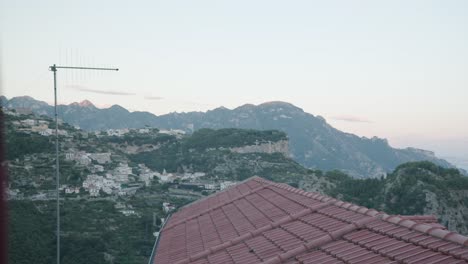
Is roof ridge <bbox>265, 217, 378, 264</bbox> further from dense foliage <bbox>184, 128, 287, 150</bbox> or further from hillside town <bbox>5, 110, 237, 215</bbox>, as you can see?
dense foliage <bbox>184, 128, 287, 150</bbox>

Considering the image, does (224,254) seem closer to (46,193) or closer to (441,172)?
(46,193)

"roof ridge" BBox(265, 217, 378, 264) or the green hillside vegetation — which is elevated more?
"roof ridge" BBox(265, 217, 378, 264)

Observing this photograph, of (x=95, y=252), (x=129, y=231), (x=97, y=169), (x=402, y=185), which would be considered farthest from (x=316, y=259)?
(x=97, y=169)

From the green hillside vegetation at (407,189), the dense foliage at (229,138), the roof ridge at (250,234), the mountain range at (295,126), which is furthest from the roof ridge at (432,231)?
the mountain range at (295,126)

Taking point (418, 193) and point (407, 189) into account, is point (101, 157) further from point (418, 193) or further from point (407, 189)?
point (418, 193)

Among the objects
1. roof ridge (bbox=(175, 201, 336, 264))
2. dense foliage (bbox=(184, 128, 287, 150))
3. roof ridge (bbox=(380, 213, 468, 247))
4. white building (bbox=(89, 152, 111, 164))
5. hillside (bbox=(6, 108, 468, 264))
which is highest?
roof ridge (bbox=(380, 213, 468, 247))

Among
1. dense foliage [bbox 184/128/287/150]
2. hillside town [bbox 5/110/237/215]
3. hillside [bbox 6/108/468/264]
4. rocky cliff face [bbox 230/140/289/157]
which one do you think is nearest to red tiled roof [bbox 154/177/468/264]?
hillside [bbox 6/108/468/264]

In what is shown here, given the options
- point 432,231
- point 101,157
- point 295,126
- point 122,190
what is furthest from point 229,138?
point 295,126
